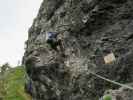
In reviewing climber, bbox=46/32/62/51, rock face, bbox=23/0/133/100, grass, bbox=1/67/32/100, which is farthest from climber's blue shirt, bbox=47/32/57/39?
grass, bbox=1/67/32/100

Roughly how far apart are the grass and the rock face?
1311 centimetres

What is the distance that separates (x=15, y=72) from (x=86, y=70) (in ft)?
135

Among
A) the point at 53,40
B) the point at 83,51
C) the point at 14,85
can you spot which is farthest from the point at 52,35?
the point at 14,85

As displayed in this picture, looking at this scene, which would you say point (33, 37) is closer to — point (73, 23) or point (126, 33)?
point (73, 23)

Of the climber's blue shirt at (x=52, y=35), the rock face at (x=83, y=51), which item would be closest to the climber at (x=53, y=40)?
the climber's blue shirt at (x=52, y=35)

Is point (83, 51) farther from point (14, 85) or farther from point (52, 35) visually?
point (14, 85)

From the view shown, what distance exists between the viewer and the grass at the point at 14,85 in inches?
1804

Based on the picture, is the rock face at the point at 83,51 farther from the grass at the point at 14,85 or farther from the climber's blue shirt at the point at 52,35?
the grass at the point at 14,85

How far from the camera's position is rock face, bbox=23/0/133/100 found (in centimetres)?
2334

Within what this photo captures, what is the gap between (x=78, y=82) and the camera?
24875mm

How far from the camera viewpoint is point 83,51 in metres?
26.1

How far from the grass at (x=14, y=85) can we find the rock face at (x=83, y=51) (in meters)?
13.1

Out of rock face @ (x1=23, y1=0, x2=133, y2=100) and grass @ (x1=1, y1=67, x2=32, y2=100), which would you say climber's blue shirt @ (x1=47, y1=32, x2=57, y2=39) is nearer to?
rock face @ (x1=23, y1=0, x2=133, y2=100)

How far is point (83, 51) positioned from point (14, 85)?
91.3 feet
